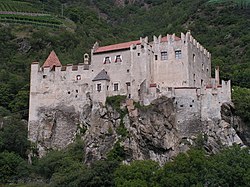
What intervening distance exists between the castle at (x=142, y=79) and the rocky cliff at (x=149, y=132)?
1016 millimetres

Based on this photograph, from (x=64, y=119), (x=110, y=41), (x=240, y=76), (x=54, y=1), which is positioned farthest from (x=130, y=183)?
(x=54, y=1)

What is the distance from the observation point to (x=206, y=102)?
61.9 meters

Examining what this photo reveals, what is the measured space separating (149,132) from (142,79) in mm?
6637

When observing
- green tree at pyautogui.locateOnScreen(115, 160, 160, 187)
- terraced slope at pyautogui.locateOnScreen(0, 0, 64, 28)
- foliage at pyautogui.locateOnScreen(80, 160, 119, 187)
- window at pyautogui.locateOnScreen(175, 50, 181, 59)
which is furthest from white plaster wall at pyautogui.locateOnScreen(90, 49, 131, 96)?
terraced slope at pyautogui.locateOnScreen(0, 0, 64, 28)

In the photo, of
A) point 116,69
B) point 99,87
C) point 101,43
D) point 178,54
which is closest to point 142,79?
point 116,69

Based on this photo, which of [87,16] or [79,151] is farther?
[87,16]

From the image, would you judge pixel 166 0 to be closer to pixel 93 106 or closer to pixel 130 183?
pixel 93 106

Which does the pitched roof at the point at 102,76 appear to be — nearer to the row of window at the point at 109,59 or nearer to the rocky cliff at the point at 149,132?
the row of window at the point at 109,59

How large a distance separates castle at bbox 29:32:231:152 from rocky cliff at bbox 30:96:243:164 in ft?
3.33

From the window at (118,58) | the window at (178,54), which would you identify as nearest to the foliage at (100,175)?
the window at (118,58)

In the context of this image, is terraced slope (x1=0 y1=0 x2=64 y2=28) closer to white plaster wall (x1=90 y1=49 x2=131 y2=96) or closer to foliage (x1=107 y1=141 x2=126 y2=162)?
white plaster wall (x1=90 y1=49 x2=131 y2=96)

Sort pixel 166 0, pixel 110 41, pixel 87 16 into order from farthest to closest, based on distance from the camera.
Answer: pixel 166 0 < pixel 87 16 < pixel 110 41

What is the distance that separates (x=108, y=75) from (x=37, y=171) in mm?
13919

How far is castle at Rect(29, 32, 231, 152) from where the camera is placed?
62.2 m
